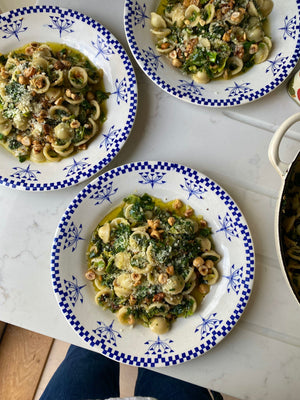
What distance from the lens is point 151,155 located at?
5.93ft

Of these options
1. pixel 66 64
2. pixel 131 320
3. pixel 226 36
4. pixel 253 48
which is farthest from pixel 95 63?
pixel 131 320

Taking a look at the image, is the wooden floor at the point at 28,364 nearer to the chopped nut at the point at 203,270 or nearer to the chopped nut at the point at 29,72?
the chopped nut at the point at 203,270

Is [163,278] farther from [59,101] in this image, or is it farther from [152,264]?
[59,101]

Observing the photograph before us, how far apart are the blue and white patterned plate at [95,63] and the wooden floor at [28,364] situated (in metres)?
1.45

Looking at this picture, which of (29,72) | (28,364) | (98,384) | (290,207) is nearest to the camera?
(290,207)

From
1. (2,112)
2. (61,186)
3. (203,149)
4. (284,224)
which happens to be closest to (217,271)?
(284,224)

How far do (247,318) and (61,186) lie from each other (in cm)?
102

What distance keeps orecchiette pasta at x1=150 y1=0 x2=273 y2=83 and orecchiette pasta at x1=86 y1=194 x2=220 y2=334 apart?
684 mm

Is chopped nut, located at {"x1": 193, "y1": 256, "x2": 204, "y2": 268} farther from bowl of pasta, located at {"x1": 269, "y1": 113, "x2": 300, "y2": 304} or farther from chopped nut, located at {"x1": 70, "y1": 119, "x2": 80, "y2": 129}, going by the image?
chopped nut, located at {"x1": 70, "y1": 119, "x2": 80, "y2": 129}

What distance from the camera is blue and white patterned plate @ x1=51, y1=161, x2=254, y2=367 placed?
1571mm

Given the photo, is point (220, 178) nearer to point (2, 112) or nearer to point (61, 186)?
point (61, 186)

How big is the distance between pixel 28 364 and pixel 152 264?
5.30ft

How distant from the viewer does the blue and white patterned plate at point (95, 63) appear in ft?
5.48

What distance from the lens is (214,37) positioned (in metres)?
1.76
